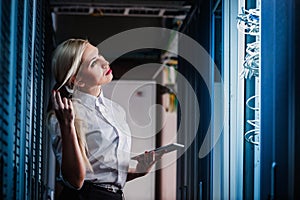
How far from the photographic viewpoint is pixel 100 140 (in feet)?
7.61

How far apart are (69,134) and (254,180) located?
70 centimetres

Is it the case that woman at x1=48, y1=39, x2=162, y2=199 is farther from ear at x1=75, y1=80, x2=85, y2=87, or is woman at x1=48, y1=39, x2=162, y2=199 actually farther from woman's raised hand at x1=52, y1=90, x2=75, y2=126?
woman's raised hand at x1=52, y1=90, x2=75, y2=126

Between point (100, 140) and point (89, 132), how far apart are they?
0.18 feet

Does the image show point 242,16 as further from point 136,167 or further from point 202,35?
point 136,167

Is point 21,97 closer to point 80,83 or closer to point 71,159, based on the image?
point 71,159

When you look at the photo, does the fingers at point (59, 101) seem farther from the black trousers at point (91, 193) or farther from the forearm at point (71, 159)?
the black trousers at point (91, 193)

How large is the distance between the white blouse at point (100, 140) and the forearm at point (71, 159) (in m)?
0.08

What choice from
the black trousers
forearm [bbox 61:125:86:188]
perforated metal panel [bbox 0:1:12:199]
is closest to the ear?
forearm [bbox 61:125:86:188]

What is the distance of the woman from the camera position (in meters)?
2.29

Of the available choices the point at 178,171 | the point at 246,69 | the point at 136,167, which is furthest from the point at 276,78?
the point at 178,171

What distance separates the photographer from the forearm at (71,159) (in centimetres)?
211

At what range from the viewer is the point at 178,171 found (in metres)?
3.54

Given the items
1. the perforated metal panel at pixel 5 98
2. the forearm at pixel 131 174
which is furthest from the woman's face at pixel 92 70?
the perforated metal panel at pixel 5 98

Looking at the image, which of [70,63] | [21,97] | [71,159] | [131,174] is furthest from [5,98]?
[131,174]
